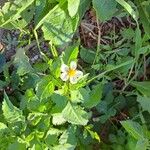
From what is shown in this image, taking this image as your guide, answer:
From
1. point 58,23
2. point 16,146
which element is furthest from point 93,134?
point 58,23

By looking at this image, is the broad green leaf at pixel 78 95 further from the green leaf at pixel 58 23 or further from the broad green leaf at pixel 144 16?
the broad green leaf at pixel 144 16

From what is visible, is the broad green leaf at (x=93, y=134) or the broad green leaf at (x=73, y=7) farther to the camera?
the broad green leaf at (x=93, y=134)

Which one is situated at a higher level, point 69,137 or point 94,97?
point 94,97

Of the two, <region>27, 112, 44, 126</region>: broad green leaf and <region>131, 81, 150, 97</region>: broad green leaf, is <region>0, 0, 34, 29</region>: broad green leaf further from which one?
<region>131, 81, 150, 97</region>: broad green leaf

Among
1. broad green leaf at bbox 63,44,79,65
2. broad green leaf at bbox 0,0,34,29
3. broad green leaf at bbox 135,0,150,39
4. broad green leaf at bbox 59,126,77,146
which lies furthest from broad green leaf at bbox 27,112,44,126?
broad green leaf at bbox 135,0,150,39

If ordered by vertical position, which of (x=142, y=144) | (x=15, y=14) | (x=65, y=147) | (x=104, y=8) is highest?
(x=15, y=14)

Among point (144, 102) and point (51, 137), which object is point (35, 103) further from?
point (144, 102)

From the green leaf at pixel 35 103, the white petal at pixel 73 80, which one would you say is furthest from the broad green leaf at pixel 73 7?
the green leaf at pixel 35 103

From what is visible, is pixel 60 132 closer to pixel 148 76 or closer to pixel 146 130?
pixel 146 130
